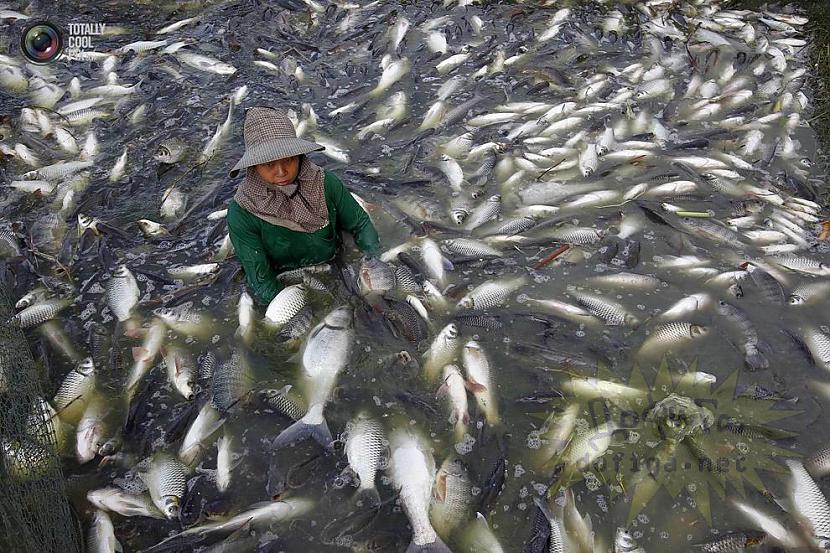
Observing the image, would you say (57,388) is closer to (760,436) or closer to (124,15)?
(760,436)

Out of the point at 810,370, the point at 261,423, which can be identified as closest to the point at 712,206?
the point at 810,370

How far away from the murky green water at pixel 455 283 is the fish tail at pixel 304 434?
0.07 metres

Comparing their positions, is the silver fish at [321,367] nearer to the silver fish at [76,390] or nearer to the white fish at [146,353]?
the white fish at [146,353]

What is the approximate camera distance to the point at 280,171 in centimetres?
383

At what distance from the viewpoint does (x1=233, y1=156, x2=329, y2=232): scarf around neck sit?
12.9ft

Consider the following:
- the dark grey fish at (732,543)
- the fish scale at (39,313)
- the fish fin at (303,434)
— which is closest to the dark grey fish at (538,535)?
the dark grey fish at (732,543)

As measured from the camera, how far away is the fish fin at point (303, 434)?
360 centimetres

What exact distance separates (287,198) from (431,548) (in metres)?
2.41

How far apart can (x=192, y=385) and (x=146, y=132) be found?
13.1ft

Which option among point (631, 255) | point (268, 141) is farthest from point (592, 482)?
point (268, 141)

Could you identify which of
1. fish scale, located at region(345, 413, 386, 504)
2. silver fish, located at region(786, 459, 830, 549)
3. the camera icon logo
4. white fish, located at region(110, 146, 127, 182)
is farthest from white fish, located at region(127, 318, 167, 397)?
the camera icon logo

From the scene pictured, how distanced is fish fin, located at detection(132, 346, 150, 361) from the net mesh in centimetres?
60

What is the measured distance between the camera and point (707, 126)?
6.30m

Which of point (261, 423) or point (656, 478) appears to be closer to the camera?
point (656, 478)
